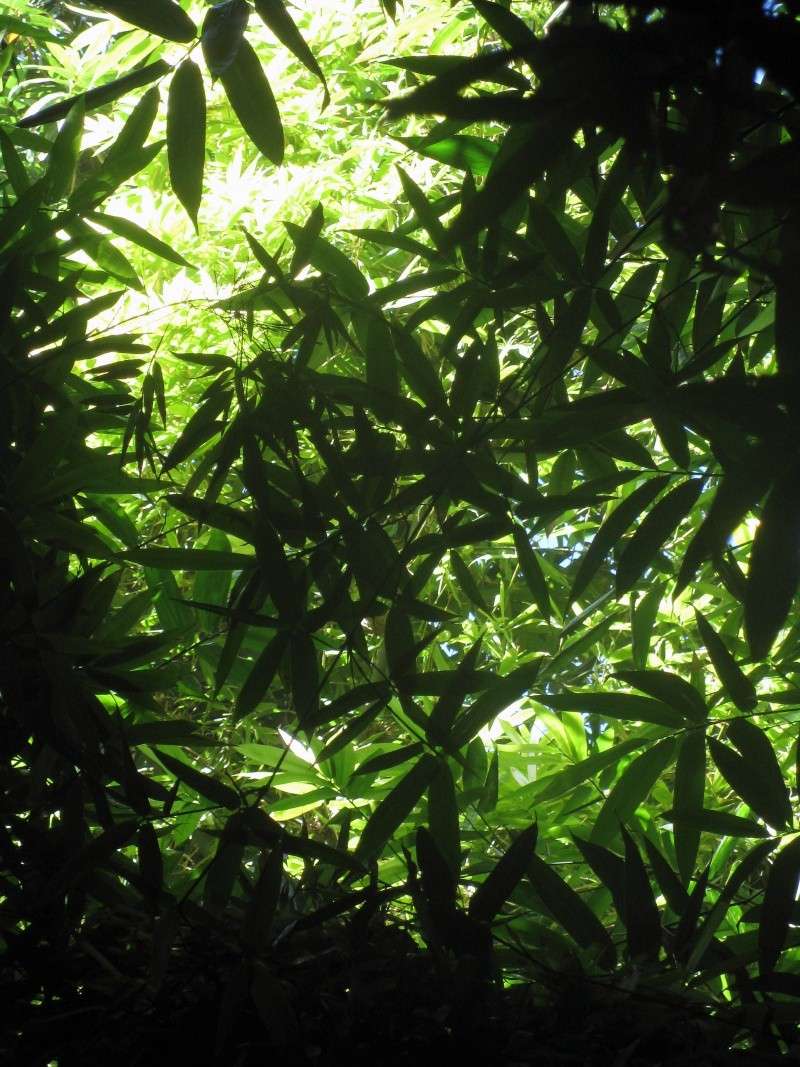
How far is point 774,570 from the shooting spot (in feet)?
1.68

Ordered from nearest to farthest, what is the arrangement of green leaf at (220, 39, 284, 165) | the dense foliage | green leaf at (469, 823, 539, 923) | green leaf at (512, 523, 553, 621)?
the dense foliage → green leaf at (469, 823, 539, 923) → green leaf at (220, 39, 284, 165) → green leaf at (512, 523, 553, 621)

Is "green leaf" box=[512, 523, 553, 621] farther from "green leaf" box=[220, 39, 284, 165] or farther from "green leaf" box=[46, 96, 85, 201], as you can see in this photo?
"green leaf" box=[46, 96, 85, 201]

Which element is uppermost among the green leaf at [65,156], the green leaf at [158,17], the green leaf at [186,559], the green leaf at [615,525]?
the green leaf at [65,156]

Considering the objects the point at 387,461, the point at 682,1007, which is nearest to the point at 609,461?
the point at 387,461

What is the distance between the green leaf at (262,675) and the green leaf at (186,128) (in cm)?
34

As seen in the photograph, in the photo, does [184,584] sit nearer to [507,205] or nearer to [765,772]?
[765,772]

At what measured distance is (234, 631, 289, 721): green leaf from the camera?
74 centimetres

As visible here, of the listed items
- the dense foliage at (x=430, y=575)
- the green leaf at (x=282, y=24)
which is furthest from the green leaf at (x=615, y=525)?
the green leaf at (x=282, y=24)

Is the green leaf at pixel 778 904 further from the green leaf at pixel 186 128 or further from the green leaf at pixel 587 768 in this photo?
the green leaf at pixel 186 128

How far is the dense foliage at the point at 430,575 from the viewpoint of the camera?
46 centimetres

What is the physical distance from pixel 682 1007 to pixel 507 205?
1.36 ft

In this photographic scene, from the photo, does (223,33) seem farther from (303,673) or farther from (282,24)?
(303,673)

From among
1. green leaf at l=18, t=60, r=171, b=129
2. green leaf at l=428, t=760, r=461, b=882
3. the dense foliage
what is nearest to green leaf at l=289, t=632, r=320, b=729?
the dense foliage

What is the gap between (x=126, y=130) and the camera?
0.81 metres
